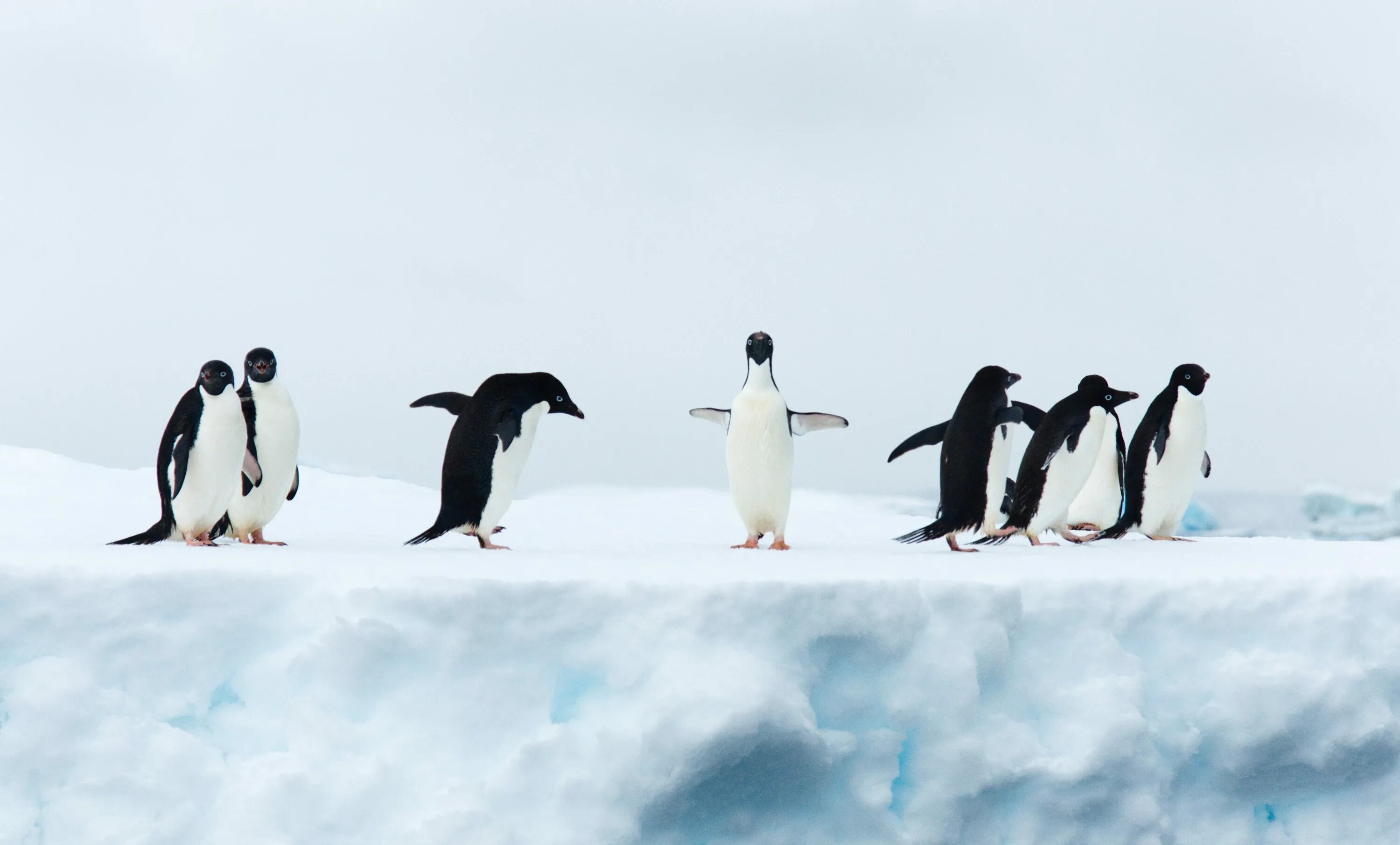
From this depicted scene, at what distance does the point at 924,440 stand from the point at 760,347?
0.93m

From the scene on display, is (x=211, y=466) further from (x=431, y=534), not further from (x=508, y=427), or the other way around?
(x=508, y=427)

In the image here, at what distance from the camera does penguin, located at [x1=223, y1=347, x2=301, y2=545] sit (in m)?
4.65

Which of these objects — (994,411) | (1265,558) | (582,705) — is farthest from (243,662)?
(1265,558)

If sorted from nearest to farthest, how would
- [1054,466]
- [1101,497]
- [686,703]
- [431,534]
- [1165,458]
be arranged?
[686,703] → [431,534] → [1054,466] → [1165,458] → [1101,497]

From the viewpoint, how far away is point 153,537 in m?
4.41

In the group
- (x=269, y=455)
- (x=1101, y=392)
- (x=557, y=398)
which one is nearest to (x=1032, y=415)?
(x=1101, y=392)

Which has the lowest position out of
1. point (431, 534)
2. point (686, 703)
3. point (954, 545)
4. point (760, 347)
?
point (686, 703)

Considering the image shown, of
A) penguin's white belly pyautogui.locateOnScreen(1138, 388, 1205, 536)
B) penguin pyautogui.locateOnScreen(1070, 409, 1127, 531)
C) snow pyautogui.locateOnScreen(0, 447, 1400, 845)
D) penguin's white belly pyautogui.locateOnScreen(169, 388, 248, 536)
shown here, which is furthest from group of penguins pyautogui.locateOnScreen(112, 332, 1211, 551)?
snow pyautogui.locateOnScreen(0, 447, 1400, 845)

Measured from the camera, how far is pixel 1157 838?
3.36 metres

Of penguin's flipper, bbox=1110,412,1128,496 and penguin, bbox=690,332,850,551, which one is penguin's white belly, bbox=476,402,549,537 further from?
penguin's flipper, bbox=1110,412,1128,496

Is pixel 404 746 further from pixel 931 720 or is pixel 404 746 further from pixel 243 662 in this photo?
pixel 931 720

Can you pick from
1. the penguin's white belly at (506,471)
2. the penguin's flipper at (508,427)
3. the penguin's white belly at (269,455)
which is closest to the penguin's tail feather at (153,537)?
the penguin's white belly at (269,455)

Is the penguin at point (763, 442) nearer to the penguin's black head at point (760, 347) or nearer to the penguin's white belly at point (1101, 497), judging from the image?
the penguin's black head at point (760, 347)

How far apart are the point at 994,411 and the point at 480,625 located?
2462mm
